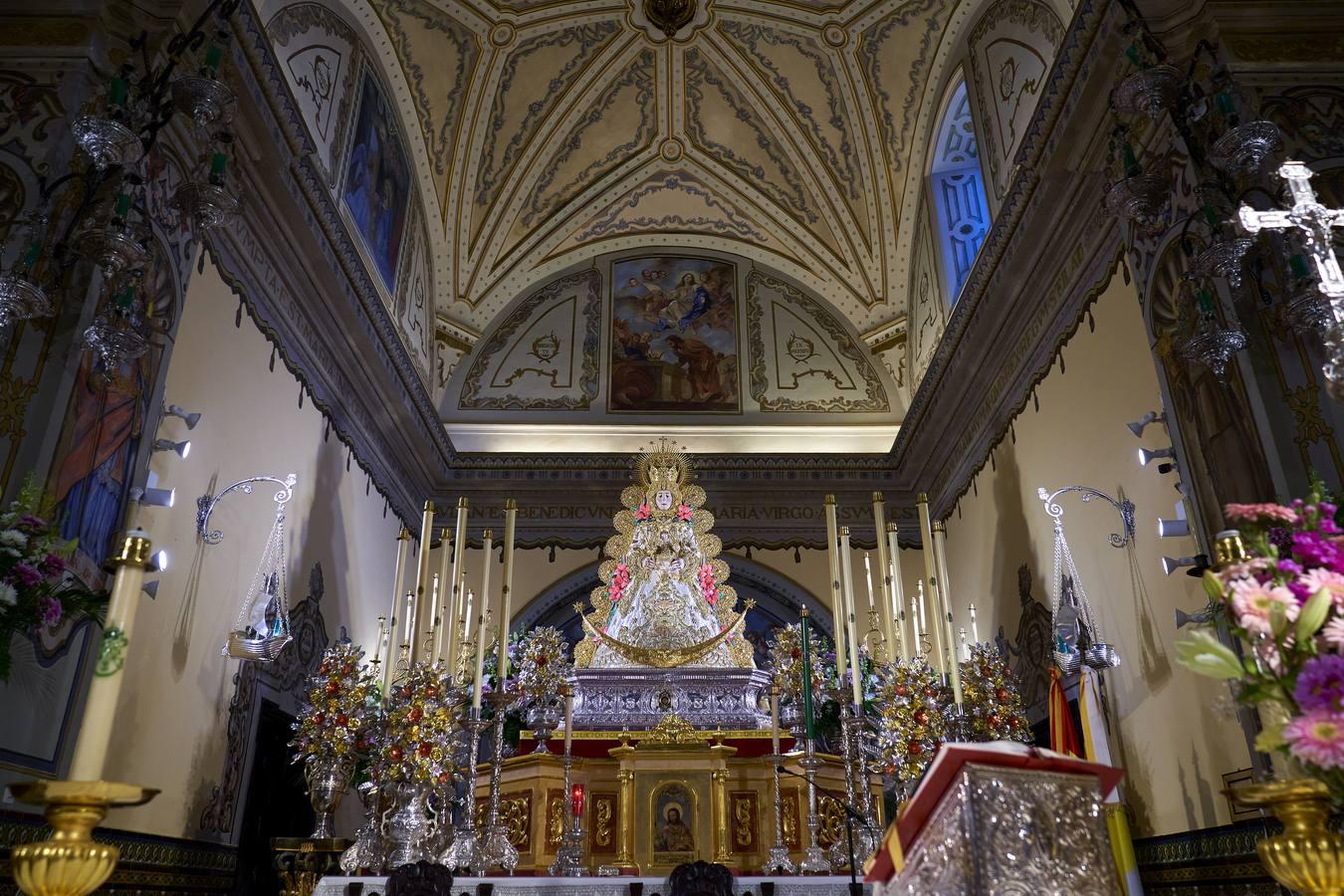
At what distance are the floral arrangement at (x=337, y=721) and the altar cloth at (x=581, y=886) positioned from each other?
0.86 m

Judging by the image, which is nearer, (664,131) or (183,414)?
(183,414)

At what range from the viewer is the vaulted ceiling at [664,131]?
980cm

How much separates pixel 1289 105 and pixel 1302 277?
207 cm

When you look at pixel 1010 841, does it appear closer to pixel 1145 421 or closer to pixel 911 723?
pixel 911 723

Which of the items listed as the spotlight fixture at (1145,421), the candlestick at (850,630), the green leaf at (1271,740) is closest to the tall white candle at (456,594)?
the candlestick at (850,630)

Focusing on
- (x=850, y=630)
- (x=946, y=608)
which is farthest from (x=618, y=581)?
(x=946, y=608)

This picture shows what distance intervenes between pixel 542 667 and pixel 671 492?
8.62 feet

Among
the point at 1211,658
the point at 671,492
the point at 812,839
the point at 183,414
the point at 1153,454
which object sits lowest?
the point at 812,839

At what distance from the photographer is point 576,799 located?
16.0 ft

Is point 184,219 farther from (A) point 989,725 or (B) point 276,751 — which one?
(A) point 989,725

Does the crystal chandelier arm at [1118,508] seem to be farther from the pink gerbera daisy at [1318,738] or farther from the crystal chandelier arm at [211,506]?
the crystal chandelier arm at [211,506]

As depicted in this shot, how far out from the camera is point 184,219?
5.24 metres

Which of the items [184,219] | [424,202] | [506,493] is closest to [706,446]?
[506,493]

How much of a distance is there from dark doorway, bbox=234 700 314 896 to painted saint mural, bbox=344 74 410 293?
425 cm
